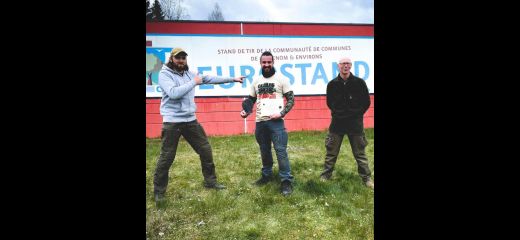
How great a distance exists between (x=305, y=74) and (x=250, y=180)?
112 cm

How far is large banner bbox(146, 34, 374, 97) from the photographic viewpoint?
118 inches

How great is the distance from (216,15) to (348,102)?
144cm

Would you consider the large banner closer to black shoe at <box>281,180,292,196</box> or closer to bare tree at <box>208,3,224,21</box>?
bare tree at <box>208,3,224,21</box>

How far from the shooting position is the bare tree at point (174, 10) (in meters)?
2.87

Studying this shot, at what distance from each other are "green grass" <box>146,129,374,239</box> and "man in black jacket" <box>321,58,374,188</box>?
0.24ft

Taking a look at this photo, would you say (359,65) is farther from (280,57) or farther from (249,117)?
(249,117)

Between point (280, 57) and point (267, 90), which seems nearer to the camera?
point (267, 90)

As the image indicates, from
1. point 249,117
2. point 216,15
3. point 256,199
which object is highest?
point 216,15

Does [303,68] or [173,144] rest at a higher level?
[303,68]

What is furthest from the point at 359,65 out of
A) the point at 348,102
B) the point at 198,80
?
the point at 198,80

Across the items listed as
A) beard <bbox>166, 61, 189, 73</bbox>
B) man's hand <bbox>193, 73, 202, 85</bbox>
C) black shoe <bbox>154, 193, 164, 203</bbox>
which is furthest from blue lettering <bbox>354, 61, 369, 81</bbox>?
black shoe <bbox>154, 193, 164, 203</bbox>

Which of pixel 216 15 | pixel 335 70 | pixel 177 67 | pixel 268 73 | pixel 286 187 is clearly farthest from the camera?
pixel 335 70

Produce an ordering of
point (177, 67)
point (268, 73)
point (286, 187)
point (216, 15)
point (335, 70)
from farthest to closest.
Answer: point (335, 70)
point (216, 15)
point (286, 187)
point (268, 73)
point (177, 67)

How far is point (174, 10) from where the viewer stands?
2.91 m
